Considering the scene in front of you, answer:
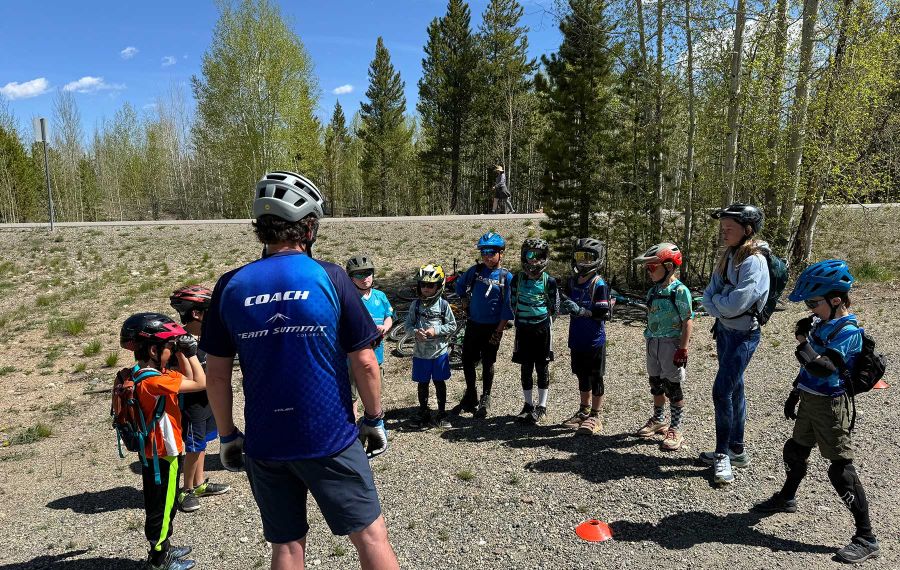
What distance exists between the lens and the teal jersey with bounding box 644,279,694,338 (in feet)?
17.2

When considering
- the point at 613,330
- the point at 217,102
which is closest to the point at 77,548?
the point at 613,330

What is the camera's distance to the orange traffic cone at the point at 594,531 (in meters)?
4.09

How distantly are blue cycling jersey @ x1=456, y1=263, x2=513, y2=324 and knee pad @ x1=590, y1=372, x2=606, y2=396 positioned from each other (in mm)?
1121

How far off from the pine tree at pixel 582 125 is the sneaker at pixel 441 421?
8.49 metres

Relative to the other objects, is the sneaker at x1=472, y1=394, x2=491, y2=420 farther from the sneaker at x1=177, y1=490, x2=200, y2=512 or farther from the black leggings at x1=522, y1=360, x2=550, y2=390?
the sneaker at x1=177, y1=490, x2=200, y2=512

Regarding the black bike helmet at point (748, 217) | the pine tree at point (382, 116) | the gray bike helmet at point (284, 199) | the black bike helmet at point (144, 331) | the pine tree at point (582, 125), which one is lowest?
the black bike helmet at point (144, 331)

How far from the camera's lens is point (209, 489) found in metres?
4.98

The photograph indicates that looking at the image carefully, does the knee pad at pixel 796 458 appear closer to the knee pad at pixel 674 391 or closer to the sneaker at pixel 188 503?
the knee pad at pixel 674 391

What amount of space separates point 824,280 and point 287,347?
139 inches

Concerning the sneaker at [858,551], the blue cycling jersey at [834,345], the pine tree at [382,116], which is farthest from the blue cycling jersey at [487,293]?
the pine tree at [382,116]

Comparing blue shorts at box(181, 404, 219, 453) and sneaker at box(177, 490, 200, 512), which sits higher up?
blue shorts at box(181, 404, 219, 453)

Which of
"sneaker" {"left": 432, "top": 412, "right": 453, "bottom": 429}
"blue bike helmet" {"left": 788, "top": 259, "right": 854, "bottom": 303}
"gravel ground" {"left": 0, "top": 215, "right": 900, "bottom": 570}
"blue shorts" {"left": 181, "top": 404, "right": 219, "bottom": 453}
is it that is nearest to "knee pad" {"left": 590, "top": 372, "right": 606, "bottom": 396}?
"gravel ground" {"left": 0, "top": 215, "right": 900, "bottom": 570}

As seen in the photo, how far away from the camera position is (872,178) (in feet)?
36.6

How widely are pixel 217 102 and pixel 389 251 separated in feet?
60.7
